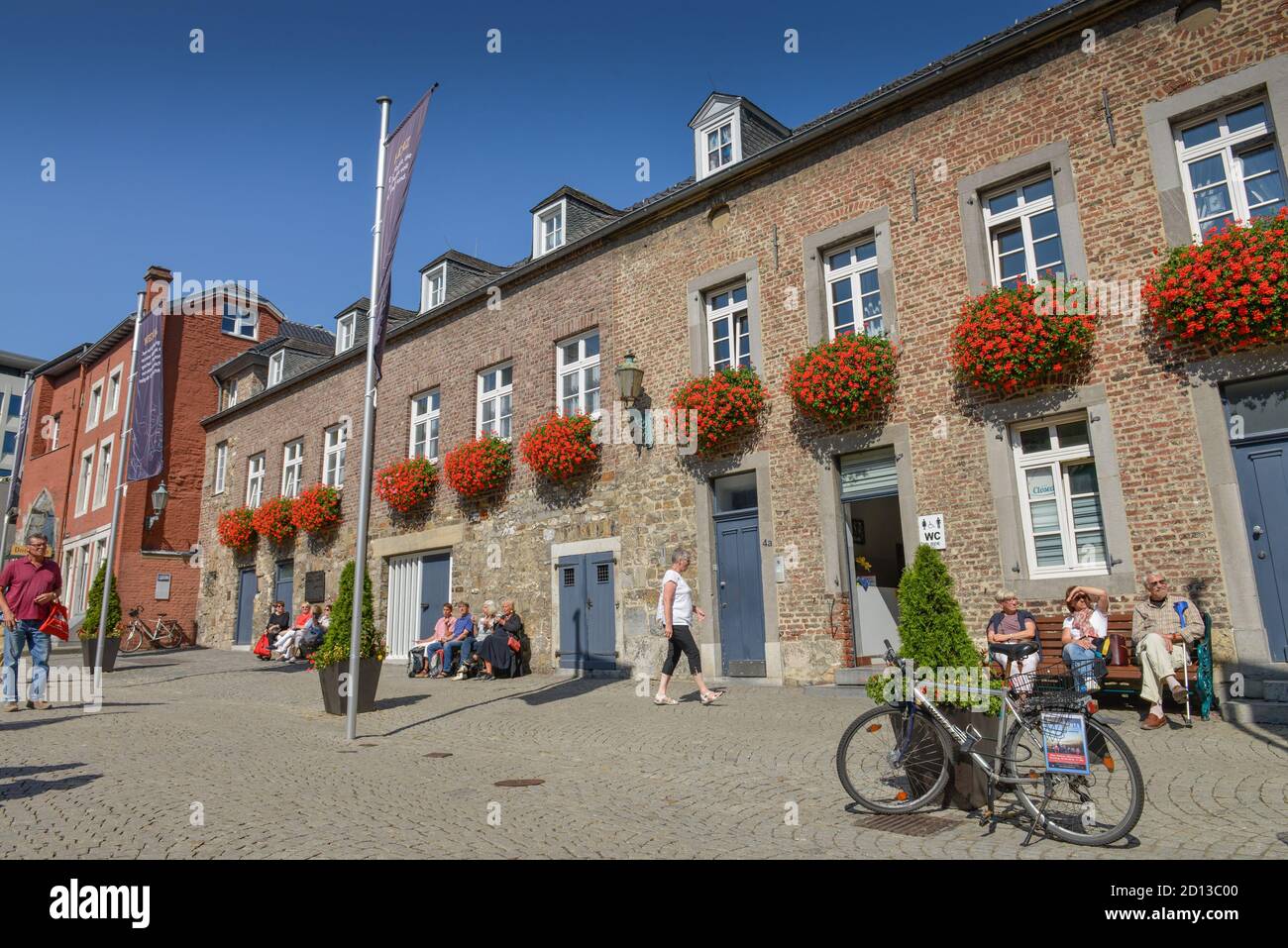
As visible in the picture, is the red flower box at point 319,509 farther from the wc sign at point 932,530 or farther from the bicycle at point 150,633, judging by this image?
the wc sign at point 932,530

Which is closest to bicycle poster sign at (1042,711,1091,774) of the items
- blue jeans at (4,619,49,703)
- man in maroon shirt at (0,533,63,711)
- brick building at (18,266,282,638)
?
man in maroon shirt at (0,533,63,711)

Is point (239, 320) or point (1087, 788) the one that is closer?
point (1087, 788)

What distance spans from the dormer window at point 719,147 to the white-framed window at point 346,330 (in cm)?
1162

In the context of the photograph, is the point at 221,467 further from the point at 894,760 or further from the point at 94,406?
the point at 894,760

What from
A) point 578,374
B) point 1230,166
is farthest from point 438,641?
point 1230,166

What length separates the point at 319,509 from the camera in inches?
746

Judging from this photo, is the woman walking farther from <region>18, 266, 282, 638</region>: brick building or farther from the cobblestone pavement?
<region>18, 266, 282, 638</region>: brick building

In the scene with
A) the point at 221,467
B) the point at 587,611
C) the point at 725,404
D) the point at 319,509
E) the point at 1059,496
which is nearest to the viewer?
the point at 1059,496

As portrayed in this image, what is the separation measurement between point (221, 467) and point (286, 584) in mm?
6575

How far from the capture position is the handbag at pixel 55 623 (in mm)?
8977

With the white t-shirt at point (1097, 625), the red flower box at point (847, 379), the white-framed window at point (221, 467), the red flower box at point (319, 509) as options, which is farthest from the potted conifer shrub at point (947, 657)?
→ the white-framed window at point (221, 467)

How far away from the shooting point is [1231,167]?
26.8ft

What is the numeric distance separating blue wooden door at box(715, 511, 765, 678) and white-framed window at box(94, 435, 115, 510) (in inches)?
971
